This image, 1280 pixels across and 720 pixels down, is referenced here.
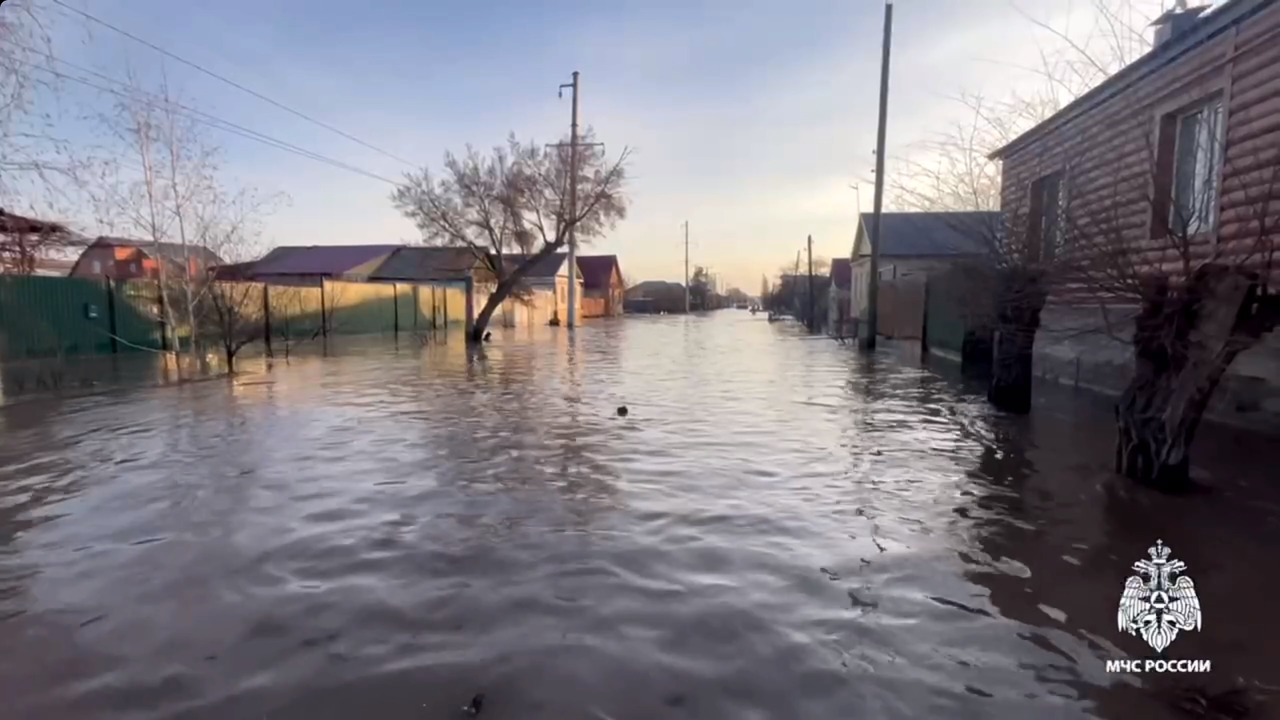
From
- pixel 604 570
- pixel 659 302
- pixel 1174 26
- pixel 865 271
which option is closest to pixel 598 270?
pixel 659 302

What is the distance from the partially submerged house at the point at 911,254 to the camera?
376 inches

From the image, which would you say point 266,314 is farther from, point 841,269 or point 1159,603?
point 841,269

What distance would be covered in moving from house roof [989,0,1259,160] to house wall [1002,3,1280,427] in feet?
0.19

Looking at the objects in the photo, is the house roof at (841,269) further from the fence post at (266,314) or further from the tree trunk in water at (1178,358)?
the tree trunk in water at (1178,358)

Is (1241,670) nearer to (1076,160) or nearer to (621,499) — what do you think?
(621,499)

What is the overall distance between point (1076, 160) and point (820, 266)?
66.6 metres

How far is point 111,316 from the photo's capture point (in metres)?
15.5

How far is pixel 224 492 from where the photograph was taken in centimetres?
548

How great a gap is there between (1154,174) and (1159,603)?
352 centimetres

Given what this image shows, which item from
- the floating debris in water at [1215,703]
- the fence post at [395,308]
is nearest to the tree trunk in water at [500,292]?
the fence post at [395,308]

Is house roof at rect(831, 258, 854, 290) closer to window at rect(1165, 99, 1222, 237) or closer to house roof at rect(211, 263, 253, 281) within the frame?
house roof at rect(211, 263, 253, 281)

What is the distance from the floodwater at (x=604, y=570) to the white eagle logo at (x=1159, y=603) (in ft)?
A: 0.23

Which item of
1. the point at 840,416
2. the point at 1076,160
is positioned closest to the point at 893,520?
the point at 840,416

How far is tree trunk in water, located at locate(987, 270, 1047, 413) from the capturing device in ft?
26.1
